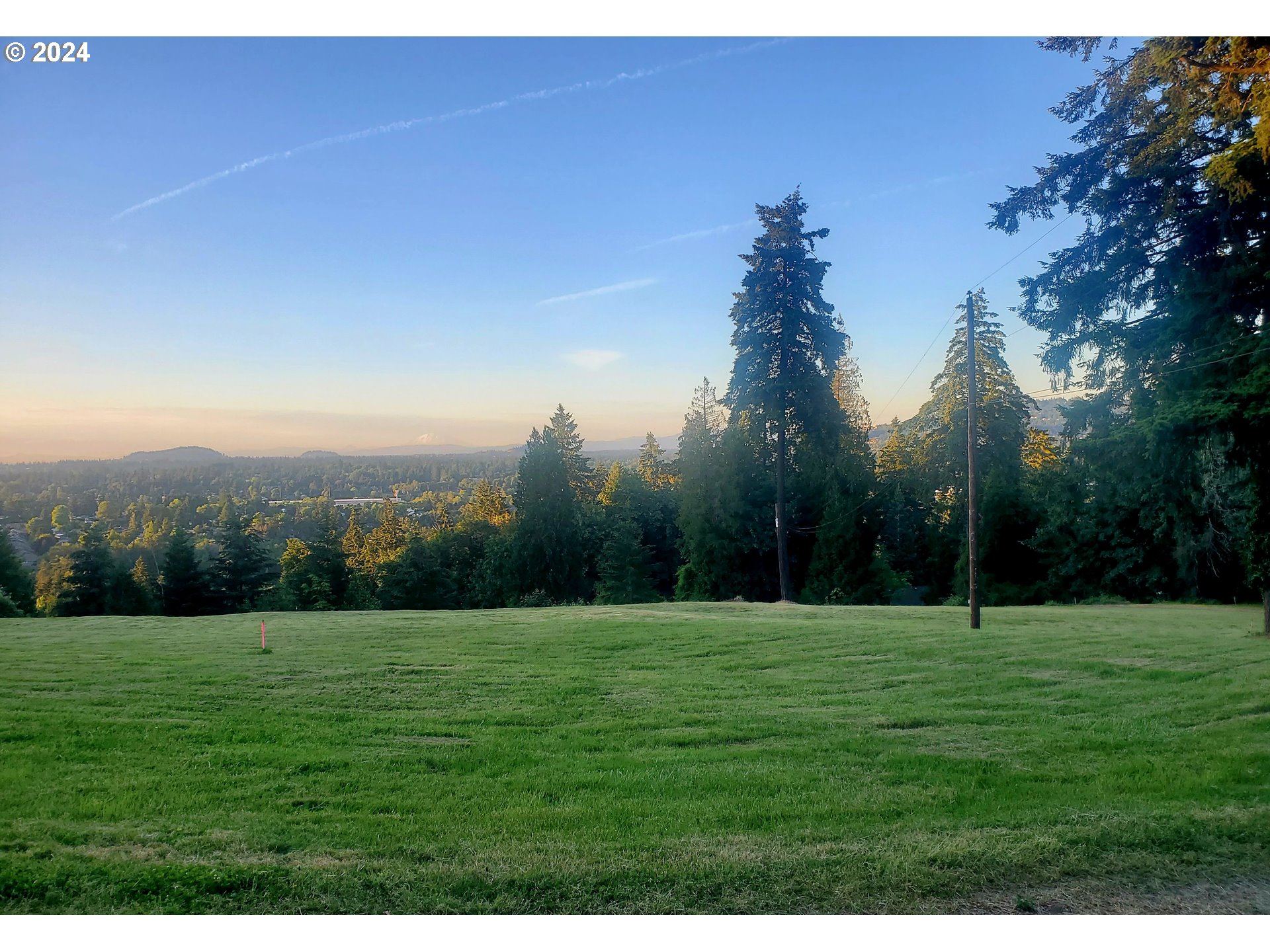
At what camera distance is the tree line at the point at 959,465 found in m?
5.35

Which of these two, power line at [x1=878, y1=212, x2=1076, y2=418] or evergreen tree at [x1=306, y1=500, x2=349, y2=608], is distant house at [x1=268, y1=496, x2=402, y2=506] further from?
power line at [x1=878, y1=212, x2=1076, y2=418]

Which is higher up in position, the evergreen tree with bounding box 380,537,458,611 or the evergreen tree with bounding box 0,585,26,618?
the evergreen tree with bounding box 0,585,26,618

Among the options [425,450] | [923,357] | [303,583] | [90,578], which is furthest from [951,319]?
[303,583]

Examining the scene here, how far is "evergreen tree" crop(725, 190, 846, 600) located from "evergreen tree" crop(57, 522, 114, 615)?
11.3 m

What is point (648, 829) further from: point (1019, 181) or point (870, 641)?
point (1019, 181)

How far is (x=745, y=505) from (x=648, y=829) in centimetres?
1532

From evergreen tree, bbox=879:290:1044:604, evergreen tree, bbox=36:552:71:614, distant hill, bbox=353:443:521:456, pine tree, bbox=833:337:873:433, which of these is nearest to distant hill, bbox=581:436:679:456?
distant hill, bbox=353:443:521:456

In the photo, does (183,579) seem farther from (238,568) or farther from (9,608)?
(9,608)

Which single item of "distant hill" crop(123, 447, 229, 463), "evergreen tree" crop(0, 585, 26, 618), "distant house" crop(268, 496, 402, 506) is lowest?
"evergreen tree" crop(0, 585, 26, 618)

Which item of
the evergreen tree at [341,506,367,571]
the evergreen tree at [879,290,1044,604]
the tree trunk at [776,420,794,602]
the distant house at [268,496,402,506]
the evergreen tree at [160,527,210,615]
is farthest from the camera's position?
the evergreen tree at [879,290,1044,604]

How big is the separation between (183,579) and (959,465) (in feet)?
61.6

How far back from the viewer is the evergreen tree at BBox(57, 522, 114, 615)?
19.5 feet

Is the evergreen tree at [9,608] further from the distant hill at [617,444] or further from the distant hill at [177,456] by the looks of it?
the distant hill at [617,444]

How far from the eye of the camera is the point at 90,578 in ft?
22.8
